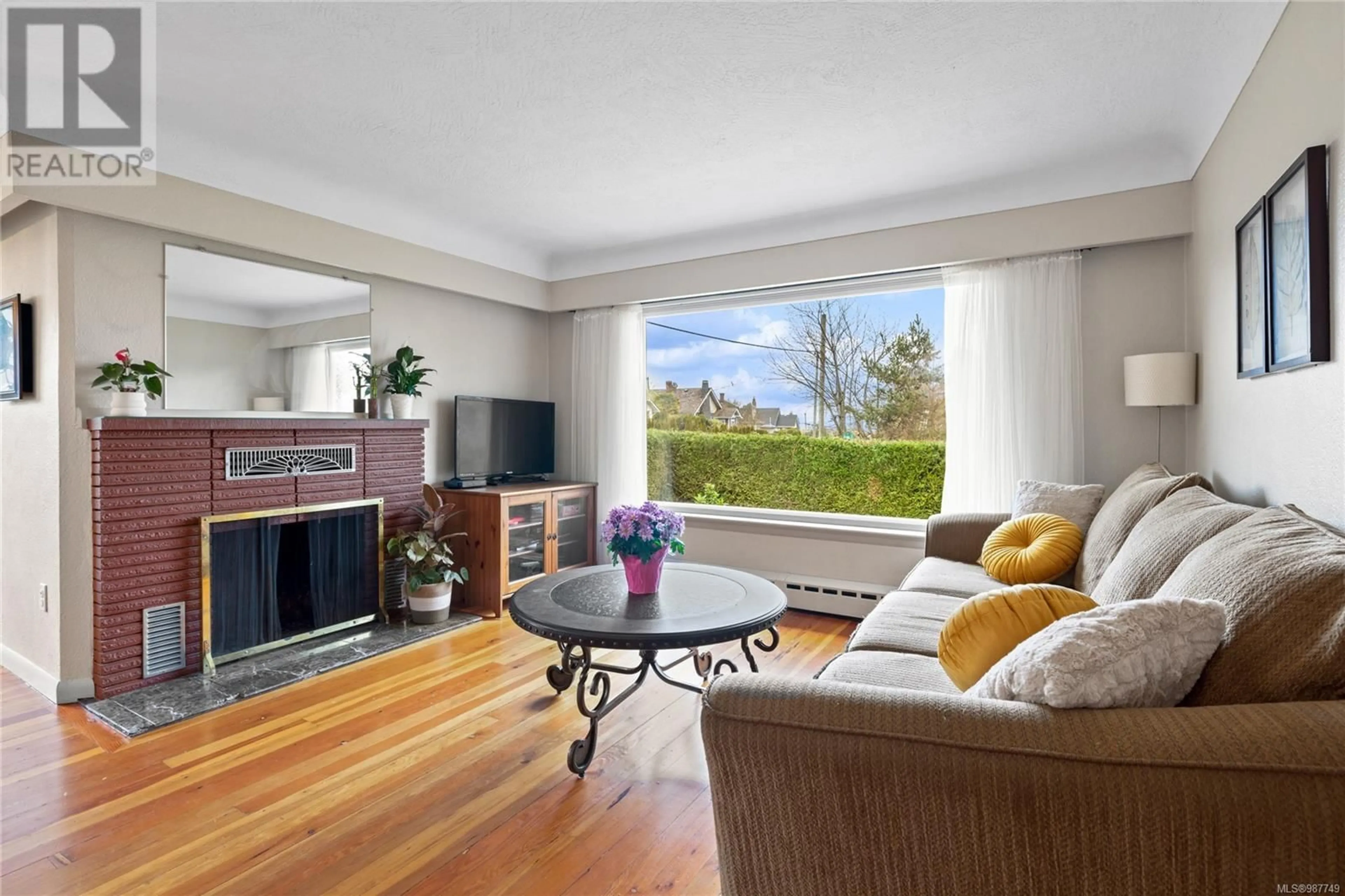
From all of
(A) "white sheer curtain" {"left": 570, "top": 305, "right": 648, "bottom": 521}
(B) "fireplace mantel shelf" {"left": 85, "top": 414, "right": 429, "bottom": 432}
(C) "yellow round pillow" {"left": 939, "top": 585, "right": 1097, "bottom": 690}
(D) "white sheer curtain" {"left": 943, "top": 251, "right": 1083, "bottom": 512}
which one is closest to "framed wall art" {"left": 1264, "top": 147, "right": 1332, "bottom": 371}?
(C) "yellow round pillow" {"left": 939, "top": 585, "right": 1097, "bottom": 690}

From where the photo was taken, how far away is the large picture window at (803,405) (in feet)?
13.8

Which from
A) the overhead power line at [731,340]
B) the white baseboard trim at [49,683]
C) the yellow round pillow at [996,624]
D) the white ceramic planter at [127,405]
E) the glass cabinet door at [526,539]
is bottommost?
the white baseboard trim at [49,683]

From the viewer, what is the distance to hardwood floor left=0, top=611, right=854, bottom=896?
1.76 meters

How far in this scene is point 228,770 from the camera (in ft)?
7.52

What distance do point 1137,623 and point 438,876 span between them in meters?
1.75

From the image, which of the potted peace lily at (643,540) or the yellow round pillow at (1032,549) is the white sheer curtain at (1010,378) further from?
the potted peace lily at (643,540)

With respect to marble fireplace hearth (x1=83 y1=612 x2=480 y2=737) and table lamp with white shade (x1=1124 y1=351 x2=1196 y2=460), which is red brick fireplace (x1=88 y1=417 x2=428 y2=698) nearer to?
marble fireplace hearth (x1=83 y1=612 x2=480 y2=737)

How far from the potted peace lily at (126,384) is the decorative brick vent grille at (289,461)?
44 centimetres

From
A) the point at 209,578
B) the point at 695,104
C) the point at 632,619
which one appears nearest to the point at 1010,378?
the point at 695,104

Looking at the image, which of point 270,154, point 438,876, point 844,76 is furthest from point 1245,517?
point 270,154

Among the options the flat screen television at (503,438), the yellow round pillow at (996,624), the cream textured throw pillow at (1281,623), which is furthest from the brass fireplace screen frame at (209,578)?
the cream textured throw pillow at (1281,623)

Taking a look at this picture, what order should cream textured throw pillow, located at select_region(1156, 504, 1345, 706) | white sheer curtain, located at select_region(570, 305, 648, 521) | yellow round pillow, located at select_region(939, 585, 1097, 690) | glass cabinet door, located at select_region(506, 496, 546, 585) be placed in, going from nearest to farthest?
1. cream textured throw pillow, located at select_region(1156, 504, 1345, 706)
2. yellow round pillow, located at select_region(939, 585, 1097, 690)
3. glass cabinet door, located at select_region(506, 496, 546, 585)
4. white sheer curtain, located at select_region(570, 305, 648, 521)

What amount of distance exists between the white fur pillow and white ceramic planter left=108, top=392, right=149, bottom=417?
11.4 feet

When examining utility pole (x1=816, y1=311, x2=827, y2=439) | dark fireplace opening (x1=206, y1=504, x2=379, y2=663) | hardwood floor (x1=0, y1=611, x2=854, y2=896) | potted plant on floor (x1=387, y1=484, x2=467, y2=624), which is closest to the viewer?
hardwood floor (x1=0, y1=611, x2=854, y2=896)
